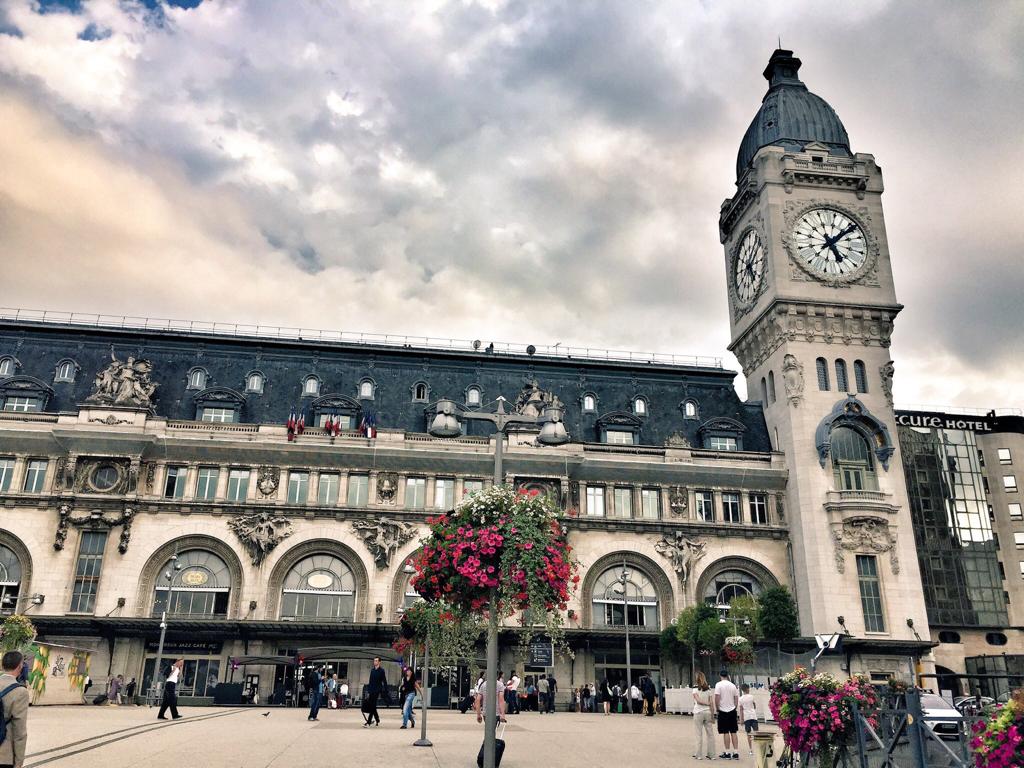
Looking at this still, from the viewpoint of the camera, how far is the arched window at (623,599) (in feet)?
193

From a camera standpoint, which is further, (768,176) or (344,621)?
(768,176)

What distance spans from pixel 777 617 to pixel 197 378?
42337 millimetres

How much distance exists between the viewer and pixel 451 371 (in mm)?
66875

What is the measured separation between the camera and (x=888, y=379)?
63.4m

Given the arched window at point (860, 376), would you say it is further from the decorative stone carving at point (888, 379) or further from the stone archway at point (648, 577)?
the stone archway at point (648, 577)

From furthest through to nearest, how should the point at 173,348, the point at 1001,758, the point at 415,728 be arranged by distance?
the point at 173,348, the point at 415,728, the point at 1001,758

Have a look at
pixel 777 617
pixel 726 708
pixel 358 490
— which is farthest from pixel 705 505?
pixel 726 708

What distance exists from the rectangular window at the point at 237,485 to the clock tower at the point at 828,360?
3730cm

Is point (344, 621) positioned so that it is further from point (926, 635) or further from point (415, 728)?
point (926, 635)

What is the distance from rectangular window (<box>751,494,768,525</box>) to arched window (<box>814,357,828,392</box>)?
29.3ft

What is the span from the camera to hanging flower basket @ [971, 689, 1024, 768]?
10.5 metres

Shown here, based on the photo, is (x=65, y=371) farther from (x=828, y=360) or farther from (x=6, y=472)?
(x=828, y=360)

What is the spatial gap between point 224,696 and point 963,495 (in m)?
66.8

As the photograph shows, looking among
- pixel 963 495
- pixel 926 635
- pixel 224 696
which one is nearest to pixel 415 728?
pixel 224 696
